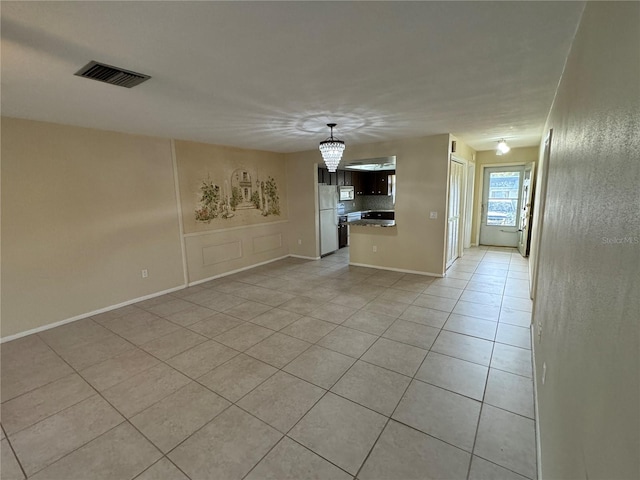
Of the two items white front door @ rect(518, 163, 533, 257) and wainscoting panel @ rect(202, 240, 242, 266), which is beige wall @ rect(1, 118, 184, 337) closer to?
wainscoting panel @ rect(202, 240, 242, 266)

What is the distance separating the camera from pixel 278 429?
1937 millimetres

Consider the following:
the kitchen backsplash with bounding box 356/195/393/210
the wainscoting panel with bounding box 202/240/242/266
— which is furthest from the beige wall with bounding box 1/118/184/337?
the kitchen backsplash with bounding box 356/195/393/210

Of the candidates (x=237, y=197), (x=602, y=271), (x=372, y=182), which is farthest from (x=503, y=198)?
(x=602, y=271)

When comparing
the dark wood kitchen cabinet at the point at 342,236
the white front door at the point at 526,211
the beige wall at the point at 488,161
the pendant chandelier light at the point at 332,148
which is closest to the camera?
the pendant chandelier light at the point at 332,148

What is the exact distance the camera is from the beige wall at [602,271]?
57 centimetres

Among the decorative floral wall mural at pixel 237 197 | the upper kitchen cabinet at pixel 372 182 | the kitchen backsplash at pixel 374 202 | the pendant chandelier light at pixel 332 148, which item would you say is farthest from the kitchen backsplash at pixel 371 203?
the pendant chandelier light at pixel 332 148

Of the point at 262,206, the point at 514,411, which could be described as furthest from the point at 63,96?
the point at 514,411

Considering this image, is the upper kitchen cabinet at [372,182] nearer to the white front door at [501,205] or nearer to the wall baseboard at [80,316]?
the white front door at [501,205]

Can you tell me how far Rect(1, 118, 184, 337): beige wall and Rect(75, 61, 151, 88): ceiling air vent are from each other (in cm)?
190

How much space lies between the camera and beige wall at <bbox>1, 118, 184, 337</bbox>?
3188 mm

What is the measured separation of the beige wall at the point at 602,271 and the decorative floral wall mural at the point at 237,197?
192 inches

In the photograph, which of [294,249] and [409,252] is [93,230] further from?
[409,252]

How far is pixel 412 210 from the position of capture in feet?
16.7

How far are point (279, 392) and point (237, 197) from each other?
4074 mm
